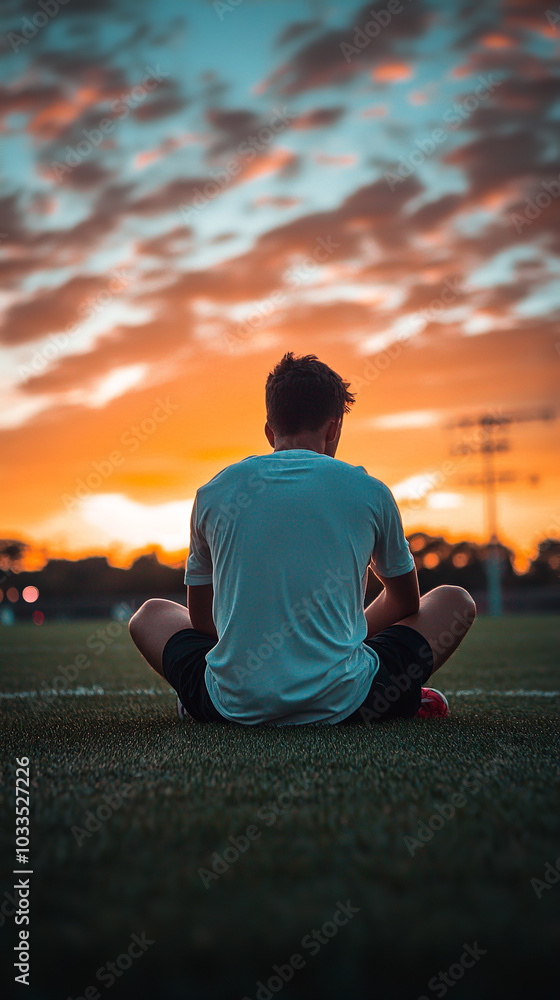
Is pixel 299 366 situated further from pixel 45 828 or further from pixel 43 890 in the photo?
pixel 43 890

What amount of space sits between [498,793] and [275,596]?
895 mm

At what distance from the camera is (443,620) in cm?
254

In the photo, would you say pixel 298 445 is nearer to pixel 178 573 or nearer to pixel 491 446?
pixel 491 446

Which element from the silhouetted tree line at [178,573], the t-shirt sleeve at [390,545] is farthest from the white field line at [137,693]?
the silhouetted tree line at [178,573]

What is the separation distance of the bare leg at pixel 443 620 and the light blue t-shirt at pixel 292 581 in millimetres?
343

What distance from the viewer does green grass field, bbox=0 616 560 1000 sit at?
2.45 ft

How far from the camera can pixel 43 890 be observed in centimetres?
93

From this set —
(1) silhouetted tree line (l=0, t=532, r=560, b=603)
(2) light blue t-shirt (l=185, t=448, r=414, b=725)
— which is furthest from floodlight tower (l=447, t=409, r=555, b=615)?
(2) light blue t-shirt (l=185, t=448, r=414, b=725)

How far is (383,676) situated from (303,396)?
101 centimetres

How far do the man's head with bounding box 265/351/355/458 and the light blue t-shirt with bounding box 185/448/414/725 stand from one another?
0.18m

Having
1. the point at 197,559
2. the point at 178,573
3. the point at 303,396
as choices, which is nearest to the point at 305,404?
the point at 303,396

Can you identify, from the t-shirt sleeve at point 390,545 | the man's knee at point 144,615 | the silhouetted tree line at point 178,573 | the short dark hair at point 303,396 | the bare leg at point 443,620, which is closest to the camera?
the t-shirt sleeve at point 390,545

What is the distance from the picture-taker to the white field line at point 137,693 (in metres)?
4.01

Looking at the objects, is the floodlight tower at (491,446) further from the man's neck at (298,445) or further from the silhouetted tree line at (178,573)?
the man's neck at (298,445)
